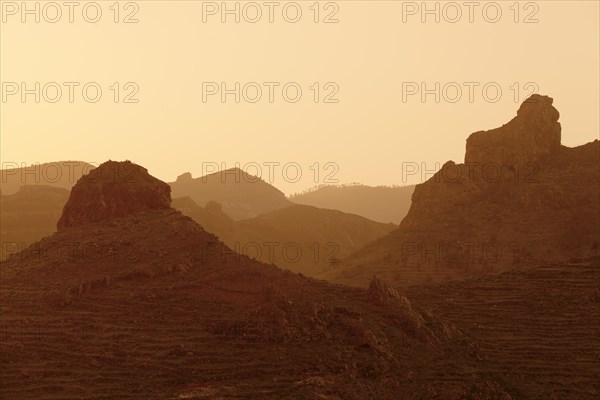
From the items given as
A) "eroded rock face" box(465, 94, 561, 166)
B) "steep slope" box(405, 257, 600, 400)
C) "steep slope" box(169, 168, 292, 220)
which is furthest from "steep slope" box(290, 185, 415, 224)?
"steep slope" box(405, 257, 600, 400)

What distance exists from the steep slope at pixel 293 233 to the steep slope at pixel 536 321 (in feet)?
123

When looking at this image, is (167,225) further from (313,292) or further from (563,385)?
(563,385)

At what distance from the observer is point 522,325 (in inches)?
1091

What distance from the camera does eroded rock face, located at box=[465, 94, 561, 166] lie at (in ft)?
192

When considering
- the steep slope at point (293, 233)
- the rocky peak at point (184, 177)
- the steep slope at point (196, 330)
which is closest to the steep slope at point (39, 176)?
the rocky peak at point (184, 177)

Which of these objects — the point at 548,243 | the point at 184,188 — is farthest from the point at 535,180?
the point at 184,188

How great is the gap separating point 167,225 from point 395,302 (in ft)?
31.3

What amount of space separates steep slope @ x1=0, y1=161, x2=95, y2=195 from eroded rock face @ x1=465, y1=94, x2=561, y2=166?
237 ft

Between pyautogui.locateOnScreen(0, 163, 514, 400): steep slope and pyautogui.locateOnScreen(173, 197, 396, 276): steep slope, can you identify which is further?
pyautogui.locateOnScreen(173, 197, 396, 276): steep slope

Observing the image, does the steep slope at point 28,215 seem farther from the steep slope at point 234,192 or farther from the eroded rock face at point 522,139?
the steep slope at point 234,192

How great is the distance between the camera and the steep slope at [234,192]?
122 meters

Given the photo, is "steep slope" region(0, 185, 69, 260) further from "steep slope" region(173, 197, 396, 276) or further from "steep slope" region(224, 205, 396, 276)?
"steep slope" region(224, 205, 396, 276)

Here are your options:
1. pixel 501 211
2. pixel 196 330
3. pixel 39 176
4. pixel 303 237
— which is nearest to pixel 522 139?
pixel 501 211

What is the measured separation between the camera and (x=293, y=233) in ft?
268
